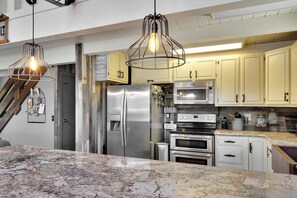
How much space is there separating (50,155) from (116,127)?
6.97 feet

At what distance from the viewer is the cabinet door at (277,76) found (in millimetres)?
3094

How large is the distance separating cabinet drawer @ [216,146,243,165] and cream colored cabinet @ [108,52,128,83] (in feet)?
7.08

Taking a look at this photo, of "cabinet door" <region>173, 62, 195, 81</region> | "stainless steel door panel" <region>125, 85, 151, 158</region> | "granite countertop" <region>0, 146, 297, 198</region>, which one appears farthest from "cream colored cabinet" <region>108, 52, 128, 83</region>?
"granite countertop" <region>0, 146, 297, 198</region>

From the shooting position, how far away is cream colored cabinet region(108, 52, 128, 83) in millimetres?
3807

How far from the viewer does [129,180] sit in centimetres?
119

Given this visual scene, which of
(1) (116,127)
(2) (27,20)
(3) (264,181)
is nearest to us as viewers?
(3) (264,181)

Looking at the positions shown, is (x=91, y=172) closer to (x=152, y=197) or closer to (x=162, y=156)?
(x=152, y=197)

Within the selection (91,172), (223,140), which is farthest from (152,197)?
(223,140)

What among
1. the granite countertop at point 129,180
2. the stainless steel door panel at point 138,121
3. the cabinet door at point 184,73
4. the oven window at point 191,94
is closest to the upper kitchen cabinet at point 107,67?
the stainless steel door panel at point 138,121

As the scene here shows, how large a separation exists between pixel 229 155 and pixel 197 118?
96 centimetres

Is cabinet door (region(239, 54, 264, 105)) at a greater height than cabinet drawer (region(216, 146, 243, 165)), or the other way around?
cabinet door (region(239, 54, 264, 105))

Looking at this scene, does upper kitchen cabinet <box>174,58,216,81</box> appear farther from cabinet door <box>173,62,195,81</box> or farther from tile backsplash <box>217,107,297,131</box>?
tile backsplash <box>217,107,297,131</box>

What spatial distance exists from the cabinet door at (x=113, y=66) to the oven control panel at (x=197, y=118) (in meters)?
1.47

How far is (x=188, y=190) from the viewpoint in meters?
1.05
